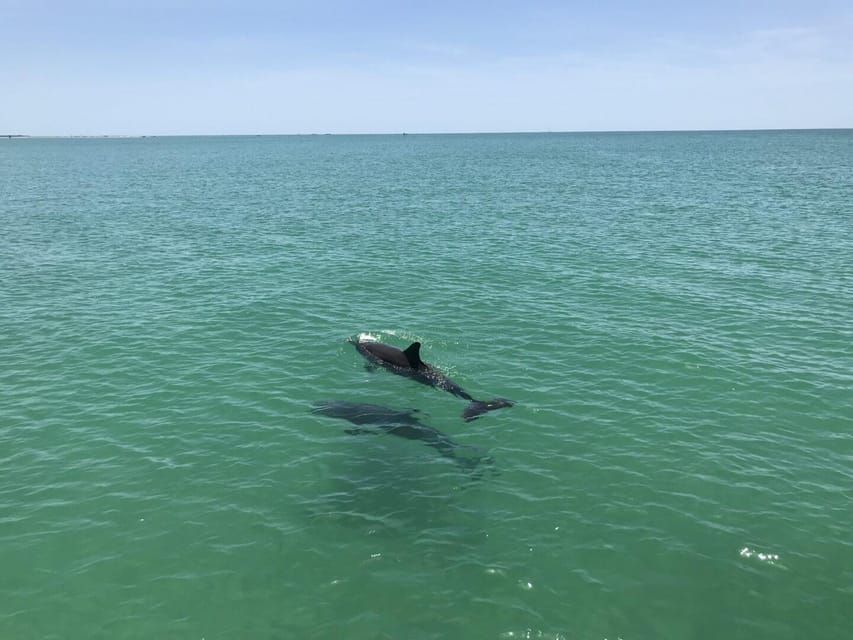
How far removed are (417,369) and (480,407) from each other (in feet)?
12.7

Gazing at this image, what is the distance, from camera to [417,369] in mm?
24734

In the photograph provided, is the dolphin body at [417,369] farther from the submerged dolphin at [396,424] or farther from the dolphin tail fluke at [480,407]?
the submerged dolphin at [396,424]

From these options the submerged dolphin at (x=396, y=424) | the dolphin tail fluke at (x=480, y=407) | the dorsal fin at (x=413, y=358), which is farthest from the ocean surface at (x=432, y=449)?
the dorsal fin at (x=413, y=358)

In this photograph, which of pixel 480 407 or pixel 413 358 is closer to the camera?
pixel 480 407

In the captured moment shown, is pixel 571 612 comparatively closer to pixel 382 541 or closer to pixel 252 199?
pixel 382 541

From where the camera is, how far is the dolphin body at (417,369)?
22122 millimetres

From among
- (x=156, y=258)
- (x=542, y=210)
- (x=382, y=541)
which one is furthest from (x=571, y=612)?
(x=542, y=210)

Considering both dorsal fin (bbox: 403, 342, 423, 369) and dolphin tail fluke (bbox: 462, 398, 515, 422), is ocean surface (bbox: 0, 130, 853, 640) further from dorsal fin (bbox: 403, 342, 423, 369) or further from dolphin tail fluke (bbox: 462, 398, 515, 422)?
dorsal fin (bbox: 403, 342, 423, 369)

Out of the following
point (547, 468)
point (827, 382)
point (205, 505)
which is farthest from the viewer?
point (827, 382)

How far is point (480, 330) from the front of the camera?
30.4m

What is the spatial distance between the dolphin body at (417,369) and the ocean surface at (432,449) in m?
0.45

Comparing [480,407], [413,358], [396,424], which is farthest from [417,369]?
[396,424]

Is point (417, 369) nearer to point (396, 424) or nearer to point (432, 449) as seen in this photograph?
point (396, 424)

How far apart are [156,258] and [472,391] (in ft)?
109
